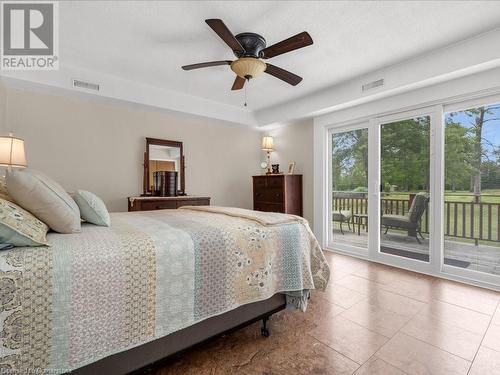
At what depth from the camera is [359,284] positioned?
274cm

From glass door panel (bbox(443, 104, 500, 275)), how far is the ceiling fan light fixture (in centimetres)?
243

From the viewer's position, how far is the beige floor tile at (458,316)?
6.23 feet

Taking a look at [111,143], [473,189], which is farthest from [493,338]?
[111,143]

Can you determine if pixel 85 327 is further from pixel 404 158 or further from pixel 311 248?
pixel 404 158

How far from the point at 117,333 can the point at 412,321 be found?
2093 millimetres

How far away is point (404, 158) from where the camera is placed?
3.38m

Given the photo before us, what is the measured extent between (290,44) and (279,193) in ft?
8.52

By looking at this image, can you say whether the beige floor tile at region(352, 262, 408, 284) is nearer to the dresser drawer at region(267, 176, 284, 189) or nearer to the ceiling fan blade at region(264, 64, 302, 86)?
the dresser drawer at region(267, 176, 284, 189)

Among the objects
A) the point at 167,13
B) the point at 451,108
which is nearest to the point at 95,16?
the point at 167,13

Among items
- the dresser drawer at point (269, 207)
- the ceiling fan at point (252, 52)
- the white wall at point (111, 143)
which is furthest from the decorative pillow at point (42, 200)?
the dresser drawer at point (269, 207)

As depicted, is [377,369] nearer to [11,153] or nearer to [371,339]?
[371,339]

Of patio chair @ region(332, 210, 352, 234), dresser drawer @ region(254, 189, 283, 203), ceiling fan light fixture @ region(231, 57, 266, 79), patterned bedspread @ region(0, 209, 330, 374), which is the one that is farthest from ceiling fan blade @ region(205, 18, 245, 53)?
patio chair @ region(332, 210, 352, 234)

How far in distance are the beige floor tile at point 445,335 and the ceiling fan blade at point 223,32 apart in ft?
8.51

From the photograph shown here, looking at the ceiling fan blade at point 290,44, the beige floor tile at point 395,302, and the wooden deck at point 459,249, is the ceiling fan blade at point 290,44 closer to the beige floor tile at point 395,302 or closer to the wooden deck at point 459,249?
the beige floor tile at point 395,302
